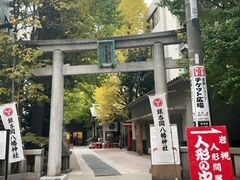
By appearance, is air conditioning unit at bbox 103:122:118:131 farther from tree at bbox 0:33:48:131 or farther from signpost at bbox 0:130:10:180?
signpost at bbox 0:130:10:180

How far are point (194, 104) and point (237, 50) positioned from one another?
434 centimetres

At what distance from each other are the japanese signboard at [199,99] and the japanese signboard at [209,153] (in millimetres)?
183

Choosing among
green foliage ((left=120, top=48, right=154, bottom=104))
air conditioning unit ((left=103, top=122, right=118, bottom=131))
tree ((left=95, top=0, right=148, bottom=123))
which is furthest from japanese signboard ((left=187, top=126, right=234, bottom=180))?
air conditioning unit ((left=103, top=122, right=118, bottom=131))

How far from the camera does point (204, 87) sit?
6312 millimetres

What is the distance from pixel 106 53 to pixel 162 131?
4.90 meters

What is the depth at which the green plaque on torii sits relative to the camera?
14.8 m

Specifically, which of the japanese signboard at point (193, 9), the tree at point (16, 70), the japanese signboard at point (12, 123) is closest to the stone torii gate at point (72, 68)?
the tree at point (16, 70)

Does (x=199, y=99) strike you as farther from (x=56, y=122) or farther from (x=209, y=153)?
(x=56, y=122)

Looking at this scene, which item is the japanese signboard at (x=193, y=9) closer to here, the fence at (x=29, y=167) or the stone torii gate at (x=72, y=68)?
the stone torii gate at (x=72, y=68)

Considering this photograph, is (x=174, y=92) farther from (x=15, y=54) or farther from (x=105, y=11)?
(x=15, y=54)

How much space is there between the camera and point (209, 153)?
20.4 feet

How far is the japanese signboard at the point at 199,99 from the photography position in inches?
236

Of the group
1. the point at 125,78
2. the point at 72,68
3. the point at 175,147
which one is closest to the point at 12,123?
the point at 72,68

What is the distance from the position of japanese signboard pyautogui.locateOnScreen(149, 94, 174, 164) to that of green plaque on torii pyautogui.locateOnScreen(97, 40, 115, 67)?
3.72 metres
